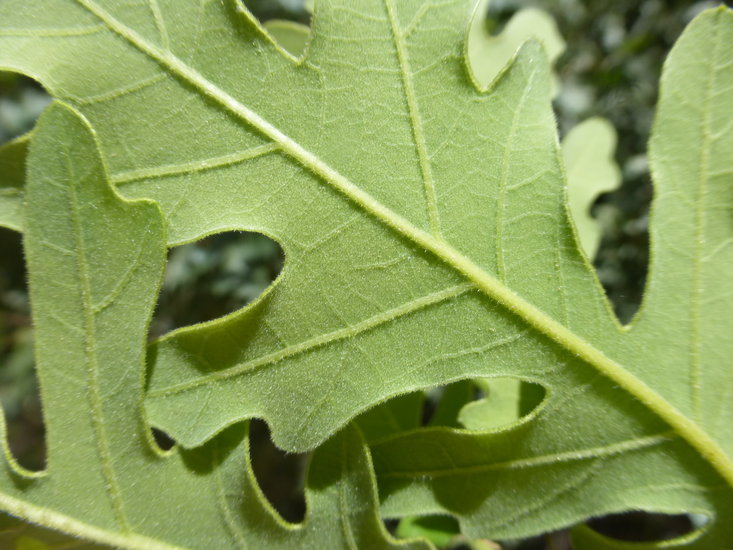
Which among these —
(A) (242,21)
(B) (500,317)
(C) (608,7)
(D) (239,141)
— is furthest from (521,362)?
(C) (608,7)

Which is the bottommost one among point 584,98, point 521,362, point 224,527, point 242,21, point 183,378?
point 224,527

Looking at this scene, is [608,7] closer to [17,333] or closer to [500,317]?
[500,317]

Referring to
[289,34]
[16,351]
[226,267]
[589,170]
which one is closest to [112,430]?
[289,34]

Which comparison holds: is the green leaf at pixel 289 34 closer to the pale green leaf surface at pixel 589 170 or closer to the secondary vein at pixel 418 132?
the secondary vein at pixel 418 132

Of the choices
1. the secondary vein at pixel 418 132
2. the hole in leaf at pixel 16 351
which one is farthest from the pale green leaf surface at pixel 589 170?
the hole in leaf at pixel 16 351

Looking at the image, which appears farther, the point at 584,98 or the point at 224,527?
the point at 584,98

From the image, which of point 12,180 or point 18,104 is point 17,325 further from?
point 12,180
